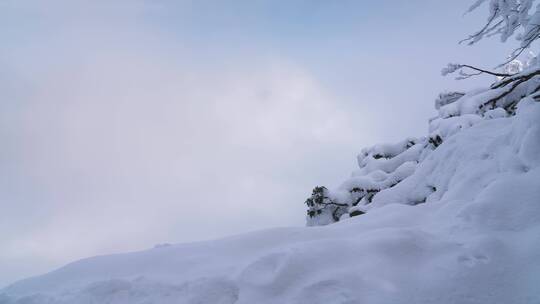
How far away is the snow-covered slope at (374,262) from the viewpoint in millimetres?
1817

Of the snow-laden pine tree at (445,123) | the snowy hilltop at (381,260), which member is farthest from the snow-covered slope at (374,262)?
the snow-laden pine tree at (445,123)

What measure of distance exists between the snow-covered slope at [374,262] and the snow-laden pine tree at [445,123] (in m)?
1.35

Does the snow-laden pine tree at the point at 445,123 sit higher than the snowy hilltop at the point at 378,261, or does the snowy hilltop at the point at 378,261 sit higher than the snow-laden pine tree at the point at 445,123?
the snow-laden pine tree at the point at 445,123

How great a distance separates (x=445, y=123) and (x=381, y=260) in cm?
497

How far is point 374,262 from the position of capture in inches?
80.7

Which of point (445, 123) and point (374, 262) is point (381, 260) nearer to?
point (374, 262)

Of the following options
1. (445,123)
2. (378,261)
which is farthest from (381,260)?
(445,123)

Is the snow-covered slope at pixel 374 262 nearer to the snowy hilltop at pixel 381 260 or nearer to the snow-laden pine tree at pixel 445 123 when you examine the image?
the snowy hilltop at pixel 381 260

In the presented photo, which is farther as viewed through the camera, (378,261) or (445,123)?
(445,123)

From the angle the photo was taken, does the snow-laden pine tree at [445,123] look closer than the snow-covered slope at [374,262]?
No

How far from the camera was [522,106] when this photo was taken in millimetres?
3516

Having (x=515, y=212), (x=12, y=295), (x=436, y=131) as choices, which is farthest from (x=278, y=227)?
(x=436, y=131)

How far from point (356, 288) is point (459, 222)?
1027 millimetres

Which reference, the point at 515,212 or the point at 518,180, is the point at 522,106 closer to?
the point at 518,180
